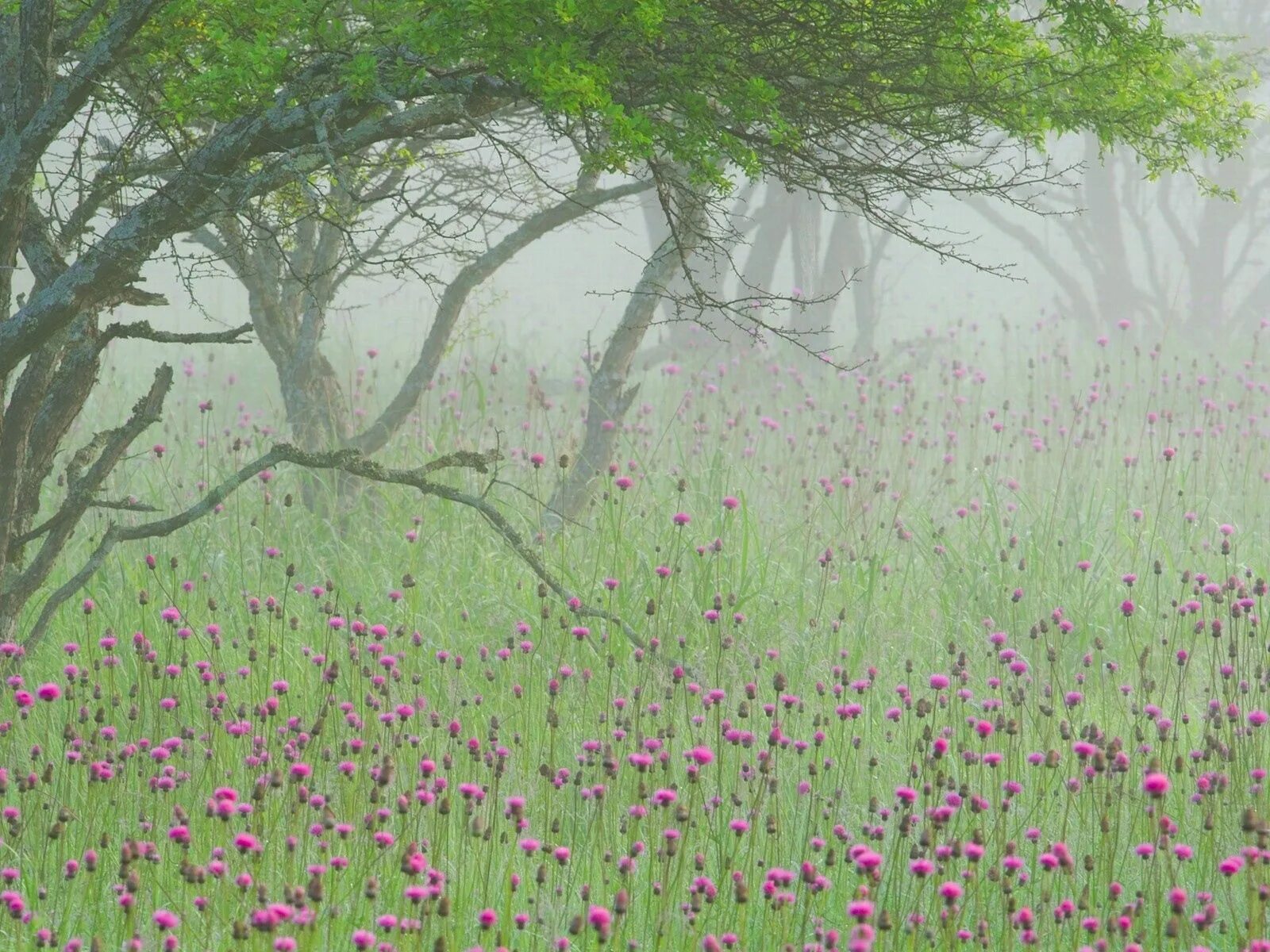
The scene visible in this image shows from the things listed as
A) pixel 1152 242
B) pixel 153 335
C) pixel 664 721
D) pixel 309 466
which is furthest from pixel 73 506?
pixel 1152 242

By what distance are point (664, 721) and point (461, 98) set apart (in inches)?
104

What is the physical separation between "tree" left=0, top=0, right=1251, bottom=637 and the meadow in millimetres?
976

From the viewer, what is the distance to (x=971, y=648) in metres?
7.44

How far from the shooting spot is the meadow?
153 inches

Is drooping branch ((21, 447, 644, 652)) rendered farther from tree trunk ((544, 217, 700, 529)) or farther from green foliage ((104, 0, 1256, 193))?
tree trunk ((544, 217, 700, 529))

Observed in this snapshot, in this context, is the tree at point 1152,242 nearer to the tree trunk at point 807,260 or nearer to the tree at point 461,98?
the tree trunk at point 807,260

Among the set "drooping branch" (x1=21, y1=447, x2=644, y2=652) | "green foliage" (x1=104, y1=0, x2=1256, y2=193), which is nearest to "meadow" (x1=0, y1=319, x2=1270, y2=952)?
"drooping branch" (x1=21, y1=447, x2=644, y2=652)

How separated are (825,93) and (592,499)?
12.7 ft

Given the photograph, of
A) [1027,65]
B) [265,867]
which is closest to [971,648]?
[1027,65]

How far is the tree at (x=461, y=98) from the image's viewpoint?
4.58 metres

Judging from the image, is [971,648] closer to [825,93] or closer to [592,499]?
[592,499]

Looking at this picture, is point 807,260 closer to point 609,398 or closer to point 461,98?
point 609,398

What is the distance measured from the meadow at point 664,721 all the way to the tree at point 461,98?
0.98 m

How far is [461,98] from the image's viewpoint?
16.4 ft
